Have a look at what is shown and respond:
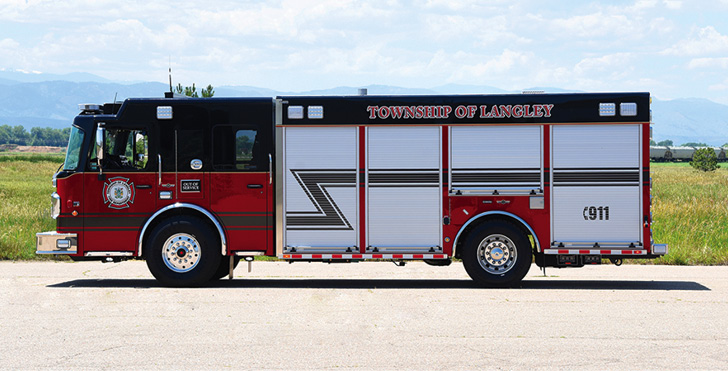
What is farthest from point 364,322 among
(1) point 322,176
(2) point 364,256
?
(1) point 322,176

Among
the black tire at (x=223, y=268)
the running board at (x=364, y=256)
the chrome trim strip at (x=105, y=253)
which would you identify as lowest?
the black tire at (x=223, y=268)

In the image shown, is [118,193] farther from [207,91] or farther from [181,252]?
[207,91]

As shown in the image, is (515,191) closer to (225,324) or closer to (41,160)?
(225,324)

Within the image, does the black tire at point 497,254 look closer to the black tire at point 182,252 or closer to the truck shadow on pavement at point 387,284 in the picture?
the truck shadow on pavement at point 387,284

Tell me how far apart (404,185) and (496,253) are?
63.3 inches

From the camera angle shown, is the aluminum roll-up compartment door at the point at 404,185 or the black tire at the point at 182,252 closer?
the aluminum roll-up compartment door at the point at 404,185

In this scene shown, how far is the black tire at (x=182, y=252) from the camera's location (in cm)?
1112

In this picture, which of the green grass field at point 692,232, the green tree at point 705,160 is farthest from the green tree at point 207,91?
the green tree at point 705,160

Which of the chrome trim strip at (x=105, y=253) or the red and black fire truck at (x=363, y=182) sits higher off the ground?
the red and black fire truck at (x=363, y=182)

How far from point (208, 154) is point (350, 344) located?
480 centimetres

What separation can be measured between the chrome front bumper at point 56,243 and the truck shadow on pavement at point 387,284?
19.6 inches

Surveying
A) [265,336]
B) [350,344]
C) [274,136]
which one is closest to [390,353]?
[350,344]

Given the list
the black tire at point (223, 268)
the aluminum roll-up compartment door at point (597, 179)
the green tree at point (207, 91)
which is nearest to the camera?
the aluminum roll-up compartment door at point (597, 179)

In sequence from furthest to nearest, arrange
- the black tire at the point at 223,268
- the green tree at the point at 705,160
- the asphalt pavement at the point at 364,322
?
the green tree at the point at 705,160, the black tire at the point at 223,268, the asphalt pavement at the point at 364,322
